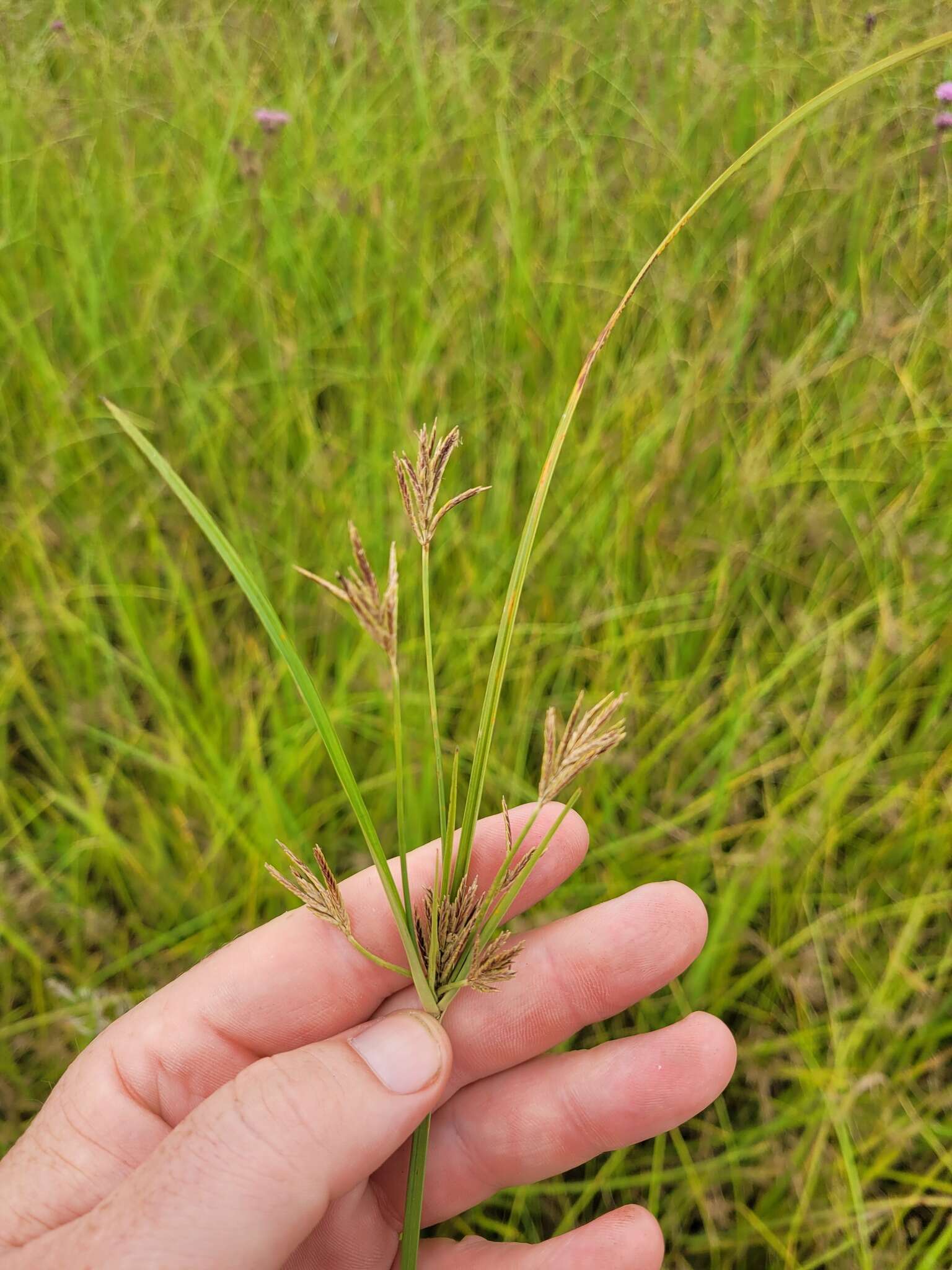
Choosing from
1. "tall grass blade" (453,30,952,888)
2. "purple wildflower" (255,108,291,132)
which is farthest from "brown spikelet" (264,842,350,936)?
"purple wildflower" (255,108,291,132)

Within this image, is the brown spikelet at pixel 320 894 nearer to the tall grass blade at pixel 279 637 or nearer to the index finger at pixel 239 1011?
the tall grass blade at pixel 279 637

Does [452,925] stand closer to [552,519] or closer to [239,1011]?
[239,1011]

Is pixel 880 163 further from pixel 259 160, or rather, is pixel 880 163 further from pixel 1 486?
pixel 1 486

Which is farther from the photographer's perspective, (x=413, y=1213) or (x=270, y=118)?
(x=270, y=118)

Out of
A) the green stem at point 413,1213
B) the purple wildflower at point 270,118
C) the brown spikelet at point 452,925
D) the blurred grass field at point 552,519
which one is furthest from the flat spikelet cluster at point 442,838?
the purple wildflower at point 270,118

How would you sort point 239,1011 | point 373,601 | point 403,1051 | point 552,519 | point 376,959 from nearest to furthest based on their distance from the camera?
point 373,601
point 376,959
point 403,1051
point 239,1011
point 552,519

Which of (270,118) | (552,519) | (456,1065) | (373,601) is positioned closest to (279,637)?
(373,601)

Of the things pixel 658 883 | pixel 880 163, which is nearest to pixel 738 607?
pixel 658 883
